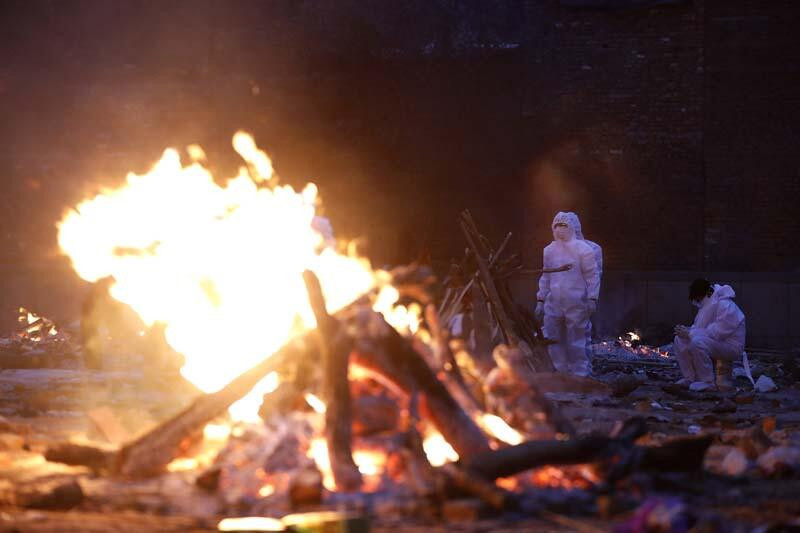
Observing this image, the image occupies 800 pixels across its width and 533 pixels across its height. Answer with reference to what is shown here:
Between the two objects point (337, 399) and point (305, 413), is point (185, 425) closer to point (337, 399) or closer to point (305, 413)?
point (305, 413)

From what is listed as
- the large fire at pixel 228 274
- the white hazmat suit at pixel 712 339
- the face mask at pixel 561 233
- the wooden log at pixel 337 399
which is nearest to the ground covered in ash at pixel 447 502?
the wooden log at pixel 337 399

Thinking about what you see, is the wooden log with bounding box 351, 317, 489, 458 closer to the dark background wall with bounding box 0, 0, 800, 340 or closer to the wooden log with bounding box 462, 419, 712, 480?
the wooden log with bounding box 462, 419, 712, 480

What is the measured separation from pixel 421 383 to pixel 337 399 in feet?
1.63

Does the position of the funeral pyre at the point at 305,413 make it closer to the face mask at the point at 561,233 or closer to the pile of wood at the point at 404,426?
the pile of wood at the point at 404,426

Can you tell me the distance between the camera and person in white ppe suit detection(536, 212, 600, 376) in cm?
1579

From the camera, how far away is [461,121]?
2059cm

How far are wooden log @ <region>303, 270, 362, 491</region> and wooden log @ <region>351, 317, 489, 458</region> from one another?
0.13 meters

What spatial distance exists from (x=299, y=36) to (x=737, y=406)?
11.7 meters

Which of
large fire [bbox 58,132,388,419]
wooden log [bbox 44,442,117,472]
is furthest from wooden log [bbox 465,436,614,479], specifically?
large fire [bbox 58,132,388,419]

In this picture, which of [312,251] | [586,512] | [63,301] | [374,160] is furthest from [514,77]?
[586,512]

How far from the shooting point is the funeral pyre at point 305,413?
586cm

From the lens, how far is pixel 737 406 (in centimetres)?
1203

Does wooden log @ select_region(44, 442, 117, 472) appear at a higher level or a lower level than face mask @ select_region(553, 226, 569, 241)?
lower

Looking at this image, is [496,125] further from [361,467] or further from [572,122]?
[361,467]
